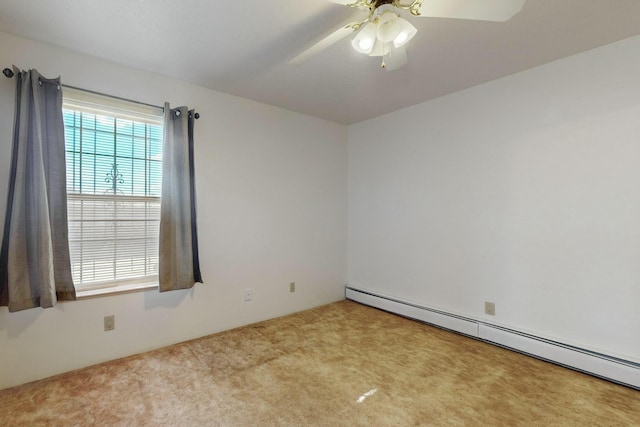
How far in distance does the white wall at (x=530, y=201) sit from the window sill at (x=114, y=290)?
2489mm

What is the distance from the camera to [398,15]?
1438mm

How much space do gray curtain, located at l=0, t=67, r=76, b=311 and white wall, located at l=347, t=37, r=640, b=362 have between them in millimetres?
3032

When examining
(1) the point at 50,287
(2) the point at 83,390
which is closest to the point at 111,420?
(2) the point at 83,390

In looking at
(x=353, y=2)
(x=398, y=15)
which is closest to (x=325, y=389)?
(x=398, y=15)

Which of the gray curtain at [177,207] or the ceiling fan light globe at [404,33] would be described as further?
the gray curtain at [177,207]

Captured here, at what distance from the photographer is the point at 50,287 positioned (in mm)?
Answer: 2055

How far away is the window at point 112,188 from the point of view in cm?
230

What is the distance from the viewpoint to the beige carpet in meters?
1.75

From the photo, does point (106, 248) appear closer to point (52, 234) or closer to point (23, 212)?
point (52, 234)

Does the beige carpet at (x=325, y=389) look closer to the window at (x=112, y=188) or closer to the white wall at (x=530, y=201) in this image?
the white wall at (x=530, y=201)

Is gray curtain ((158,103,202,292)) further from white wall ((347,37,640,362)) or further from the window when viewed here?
white wall ((347,37,640,362))

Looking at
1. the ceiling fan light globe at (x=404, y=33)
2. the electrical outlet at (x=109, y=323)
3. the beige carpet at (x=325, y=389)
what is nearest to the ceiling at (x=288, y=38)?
the ceiling fan light globe at (x=404, y=33)

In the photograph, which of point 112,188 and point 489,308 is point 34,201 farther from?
point 489,308

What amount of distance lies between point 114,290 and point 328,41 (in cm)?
240
